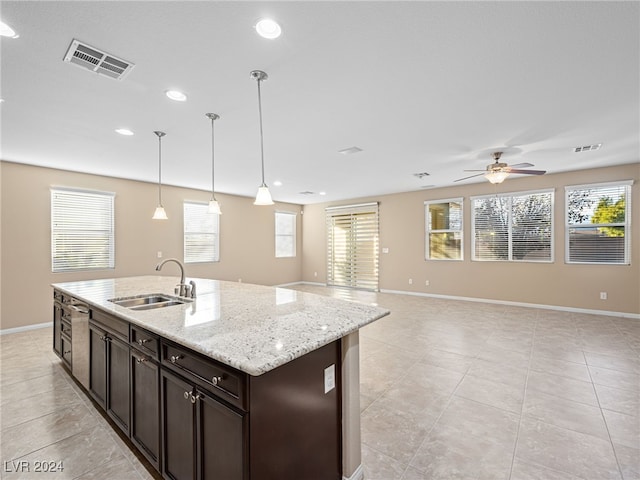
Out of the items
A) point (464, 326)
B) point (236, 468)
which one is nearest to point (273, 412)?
point (236, 468)

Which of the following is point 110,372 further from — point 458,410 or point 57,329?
point 458,410

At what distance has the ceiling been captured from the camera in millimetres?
1659

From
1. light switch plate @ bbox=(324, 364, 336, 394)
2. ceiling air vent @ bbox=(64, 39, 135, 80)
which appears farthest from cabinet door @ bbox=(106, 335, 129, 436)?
ceiling air vent @ bbox=(64, 39, 135, 80)

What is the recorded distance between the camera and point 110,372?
211 centimetres

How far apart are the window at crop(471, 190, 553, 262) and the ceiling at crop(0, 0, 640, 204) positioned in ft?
4.70

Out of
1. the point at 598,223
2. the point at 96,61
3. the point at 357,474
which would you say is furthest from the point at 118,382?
the point at 598,223

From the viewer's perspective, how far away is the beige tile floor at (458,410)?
180 cm

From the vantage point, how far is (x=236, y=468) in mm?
1176

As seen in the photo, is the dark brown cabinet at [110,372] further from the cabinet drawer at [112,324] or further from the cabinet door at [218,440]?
the cabinet door at [218,440]

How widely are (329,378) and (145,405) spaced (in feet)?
3.62

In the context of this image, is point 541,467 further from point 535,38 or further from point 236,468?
point 535,38

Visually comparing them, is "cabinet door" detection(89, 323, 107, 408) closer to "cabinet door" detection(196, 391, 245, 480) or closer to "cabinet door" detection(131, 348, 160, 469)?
"cabinet door" detection(131, 348, 160, 469)

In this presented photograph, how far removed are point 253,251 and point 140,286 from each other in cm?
479

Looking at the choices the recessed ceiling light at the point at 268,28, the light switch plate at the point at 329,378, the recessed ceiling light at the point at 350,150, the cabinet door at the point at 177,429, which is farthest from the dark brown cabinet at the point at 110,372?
the recessed ceiling light at the point at 350,150
